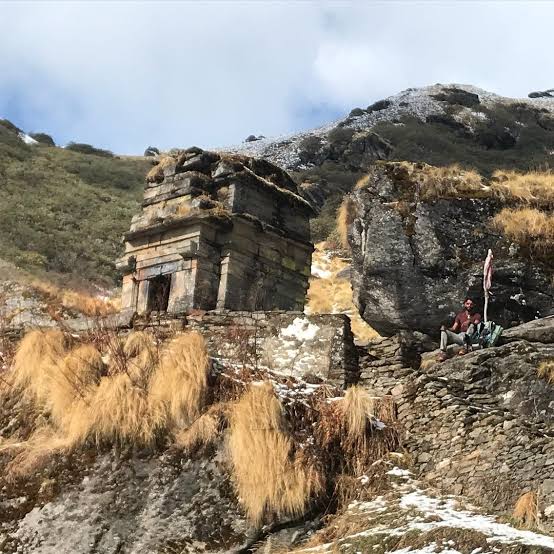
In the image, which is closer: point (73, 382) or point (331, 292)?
→ point (73, 382)

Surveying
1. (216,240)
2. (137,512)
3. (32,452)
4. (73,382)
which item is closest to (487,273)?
(216,240)

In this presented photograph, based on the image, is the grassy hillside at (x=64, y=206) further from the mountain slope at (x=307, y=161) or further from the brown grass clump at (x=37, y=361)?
the brown grass clump at (x=37, y=361)

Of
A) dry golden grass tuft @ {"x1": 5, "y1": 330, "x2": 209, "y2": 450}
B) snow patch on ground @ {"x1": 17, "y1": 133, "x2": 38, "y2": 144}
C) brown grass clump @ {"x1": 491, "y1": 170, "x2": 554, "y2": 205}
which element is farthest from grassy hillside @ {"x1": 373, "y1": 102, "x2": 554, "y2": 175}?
dry golden grass tuft @ {"x1": 5, "y1": 330, "x2": 209, "y2": 450}

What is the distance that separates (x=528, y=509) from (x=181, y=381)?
3614 millimetres

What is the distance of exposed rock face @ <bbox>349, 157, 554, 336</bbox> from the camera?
14172mm

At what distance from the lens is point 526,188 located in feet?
50.5

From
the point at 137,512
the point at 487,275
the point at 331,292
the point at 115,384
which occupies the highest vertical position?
the point at 331,292

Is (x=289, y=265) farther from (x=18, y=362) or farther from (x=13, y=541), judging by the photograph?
(x=13, y=541)

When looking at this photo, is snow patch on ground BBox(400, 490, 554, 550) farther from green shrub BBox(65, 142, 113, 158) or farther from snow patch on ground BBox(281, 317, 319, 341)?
green shrub BBox(65, 142, 113, 158)

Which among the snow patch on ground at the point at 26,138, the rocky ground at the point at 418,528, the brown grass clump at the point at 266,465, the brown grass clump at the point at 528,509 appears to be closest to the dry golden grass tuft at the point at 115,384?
the brown grass clump at the point at 266,465

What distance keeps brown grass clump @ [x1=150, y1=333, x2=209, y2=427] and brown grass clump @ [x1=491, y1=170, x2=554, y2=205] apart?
20.7 ft

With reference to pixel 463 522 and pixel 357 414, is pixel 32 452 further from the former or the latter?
pixel 463 522

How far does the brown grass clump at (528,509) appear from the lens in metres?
8.07

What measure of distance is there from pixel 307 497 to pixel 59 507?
218 centimetres
